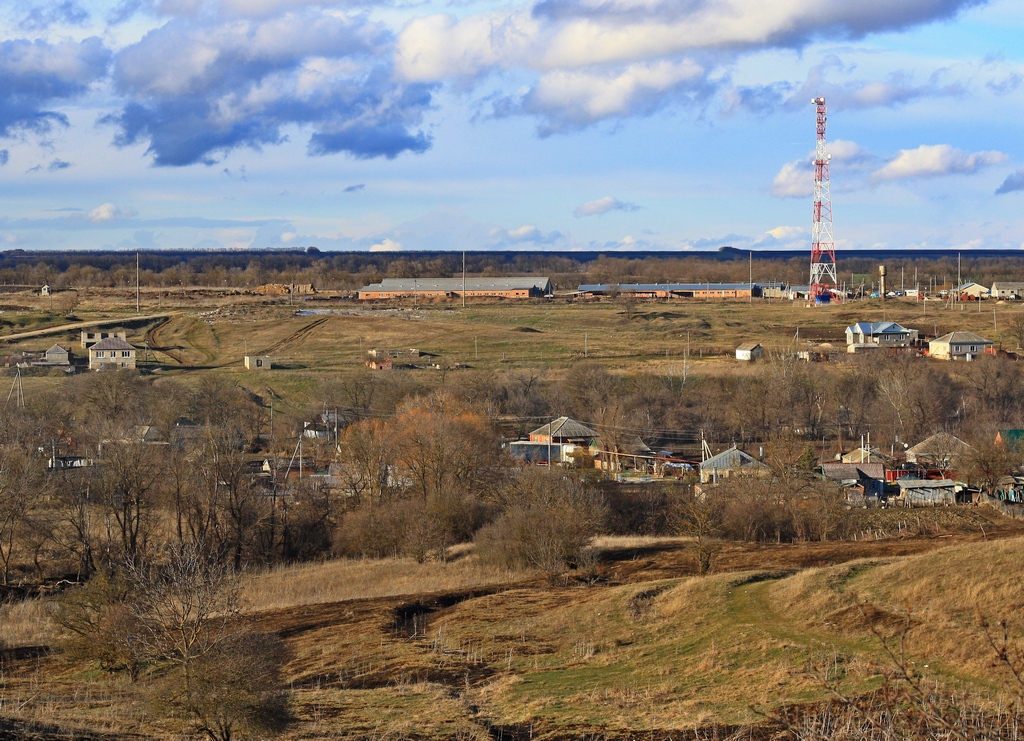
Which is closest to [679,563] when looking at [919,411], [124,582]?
[124,582]

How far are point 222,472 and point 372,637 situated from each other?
14443 mm

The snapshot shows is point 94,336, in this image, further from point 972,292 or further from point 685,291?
point 972,292

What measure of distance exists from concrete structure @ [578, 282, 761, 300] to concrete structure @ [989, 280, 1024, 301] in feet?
79.7

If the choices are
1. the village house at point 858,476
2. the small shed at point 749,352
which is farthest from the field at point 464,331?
the village house at point 858,476

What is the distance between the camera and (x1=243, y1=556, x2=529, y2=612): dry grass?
91.6 feet

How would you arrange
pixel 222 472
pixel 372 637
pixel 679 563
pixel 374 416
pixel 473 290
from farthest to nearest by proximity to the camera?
pixel 473 290 < pixel 374 416 < pixel 222 472 < pixel 679 563 < pixel 372 637

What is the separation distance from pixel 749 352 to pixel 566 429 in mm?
21103

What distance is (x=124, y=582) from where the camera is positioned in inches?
871

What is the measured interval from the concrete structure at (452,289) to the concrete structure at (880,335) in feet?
155

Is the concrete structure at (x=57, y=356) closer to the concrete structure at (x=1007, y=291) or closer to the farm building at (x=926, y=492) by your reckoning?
the farm building at (x=926, y=492)

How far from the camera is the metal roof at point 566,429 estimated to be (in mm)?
48125

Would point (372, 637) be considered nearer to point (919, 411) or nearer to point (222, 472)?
point (222, 472)

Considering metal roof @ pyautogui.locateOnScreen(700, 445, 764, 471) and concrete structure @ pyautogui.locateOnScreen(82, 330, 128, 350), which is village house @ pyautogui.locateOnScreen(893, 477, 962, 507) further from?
concrete structure @ pyautogui.locateOnScreen(82, 330, 128, 350)

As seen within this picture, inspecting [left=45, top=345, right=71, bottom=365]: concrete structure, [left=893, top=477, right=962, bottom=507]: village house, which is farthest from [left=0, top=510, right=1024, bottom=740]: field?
[left=45, top=345, right=71, bottom=365]: concrete structure
